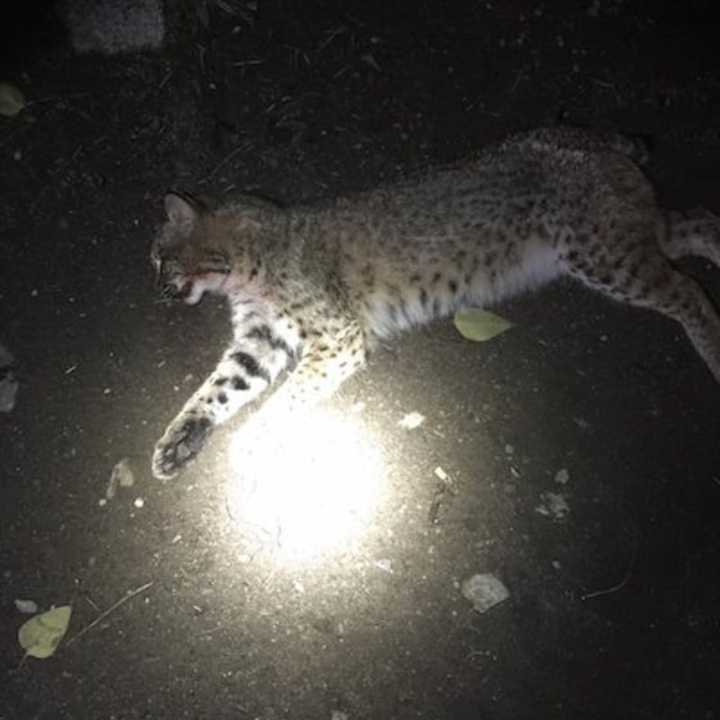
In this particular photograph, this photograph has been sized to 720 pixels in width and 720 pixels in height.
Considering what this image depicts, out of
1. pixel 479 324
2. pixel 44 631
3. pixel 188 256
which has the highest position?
pixel 188 256

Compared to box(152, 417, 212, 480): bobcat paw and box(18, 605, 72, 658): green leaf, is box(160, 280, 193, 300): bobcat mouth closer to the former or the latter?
box(152, 417, 212, 480): bobcat paw

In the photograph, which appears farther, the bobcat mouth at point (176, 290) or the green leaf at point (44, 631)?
the bobcat mouth at point (176, 290)

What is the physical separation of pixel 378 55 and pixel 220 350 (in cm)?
195

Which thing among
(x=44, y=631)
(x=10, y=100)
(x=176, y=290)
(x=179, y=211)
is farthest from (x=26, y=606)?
(x=10, y=100)

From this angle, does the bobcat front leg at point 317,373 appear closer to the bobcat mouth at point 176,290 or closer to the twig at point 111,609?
the bobcat mouth at point 176,290

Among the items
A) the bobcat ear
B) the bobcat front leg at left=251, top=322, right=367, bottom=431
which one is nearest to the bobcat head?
the bobcat ear

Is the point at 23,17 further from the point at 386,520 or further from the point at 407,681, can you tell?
the point at 407,681

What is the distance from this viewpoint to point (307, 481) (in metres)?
3.95

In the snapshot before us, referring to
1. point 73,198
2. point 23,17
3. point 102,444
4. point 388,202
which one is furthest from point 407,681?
point 23,17

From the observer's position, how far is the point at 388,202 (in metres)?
4.21

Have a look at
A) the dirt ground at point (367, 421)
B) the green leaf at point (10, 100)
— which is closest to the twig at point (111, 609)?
the dirt ground at point (367, 421)

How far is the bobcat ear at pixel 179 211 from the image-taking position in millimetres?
3985

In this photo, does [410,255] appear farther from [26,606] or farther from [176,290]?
[26,606]

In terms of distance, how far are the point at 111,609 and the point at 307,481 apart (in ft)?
3.37
